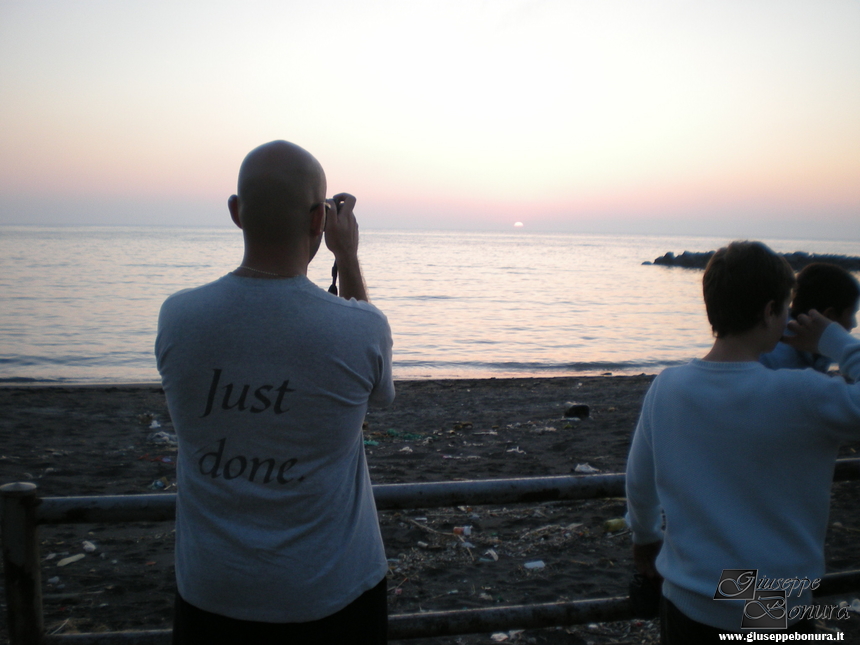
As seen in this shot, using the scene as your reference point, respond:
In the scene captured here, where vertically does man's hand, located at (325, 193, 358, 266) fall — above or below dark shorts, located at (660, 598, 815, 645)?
above

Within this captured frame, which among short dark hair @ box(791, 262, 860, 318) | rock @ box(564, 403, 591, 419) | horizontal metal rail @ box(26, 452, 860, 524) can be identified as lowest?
rock @ box(564, 403, 591, 419)

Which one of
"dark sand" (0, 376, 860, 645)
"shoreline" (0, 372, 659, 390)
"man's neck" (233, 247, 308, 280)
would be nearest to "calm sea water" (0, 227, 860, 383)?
"shoreline" (0, 372, 659, 390)

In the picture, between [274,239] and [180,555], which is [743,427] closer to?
[274,239]

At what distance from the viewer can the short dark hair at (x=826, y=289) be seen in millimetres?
1902

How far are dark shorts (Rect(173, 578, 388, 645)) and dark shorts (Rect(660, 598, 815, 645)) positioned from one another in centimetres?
74

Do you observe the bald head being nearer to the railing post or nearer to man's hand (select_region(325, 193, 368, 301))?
man's hand (select_region(325, 193, 368, 301))

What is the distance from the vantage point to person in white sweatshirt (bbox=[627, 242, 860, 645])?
→ 1.36 m

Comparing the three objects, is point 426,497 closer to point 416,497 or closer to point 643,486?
point 416,497

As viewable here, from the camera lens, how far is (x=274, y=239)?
1327 mm

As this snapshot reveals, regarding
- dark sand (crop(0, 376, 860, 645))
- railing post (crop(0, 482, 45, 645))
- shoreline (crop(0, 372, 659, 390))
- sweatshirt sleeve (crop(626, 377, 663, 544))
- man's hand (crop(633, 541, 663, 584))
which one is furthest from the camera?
shoreline (crop(0, 372, 659, 390))

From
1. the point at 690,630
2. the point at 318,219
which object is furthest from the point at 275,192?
the point at 690,630

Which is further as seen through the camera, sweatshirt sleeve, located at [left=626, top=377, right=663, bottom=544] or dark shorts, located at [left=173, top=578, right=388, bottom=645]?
sweatshirt sleeve, located at [left=626, top=377, right=663, bottom=544]

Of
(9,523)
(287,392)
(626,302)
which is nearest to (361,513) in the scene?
(287,392)

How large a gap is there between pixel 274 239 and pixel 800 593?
1.46 m
